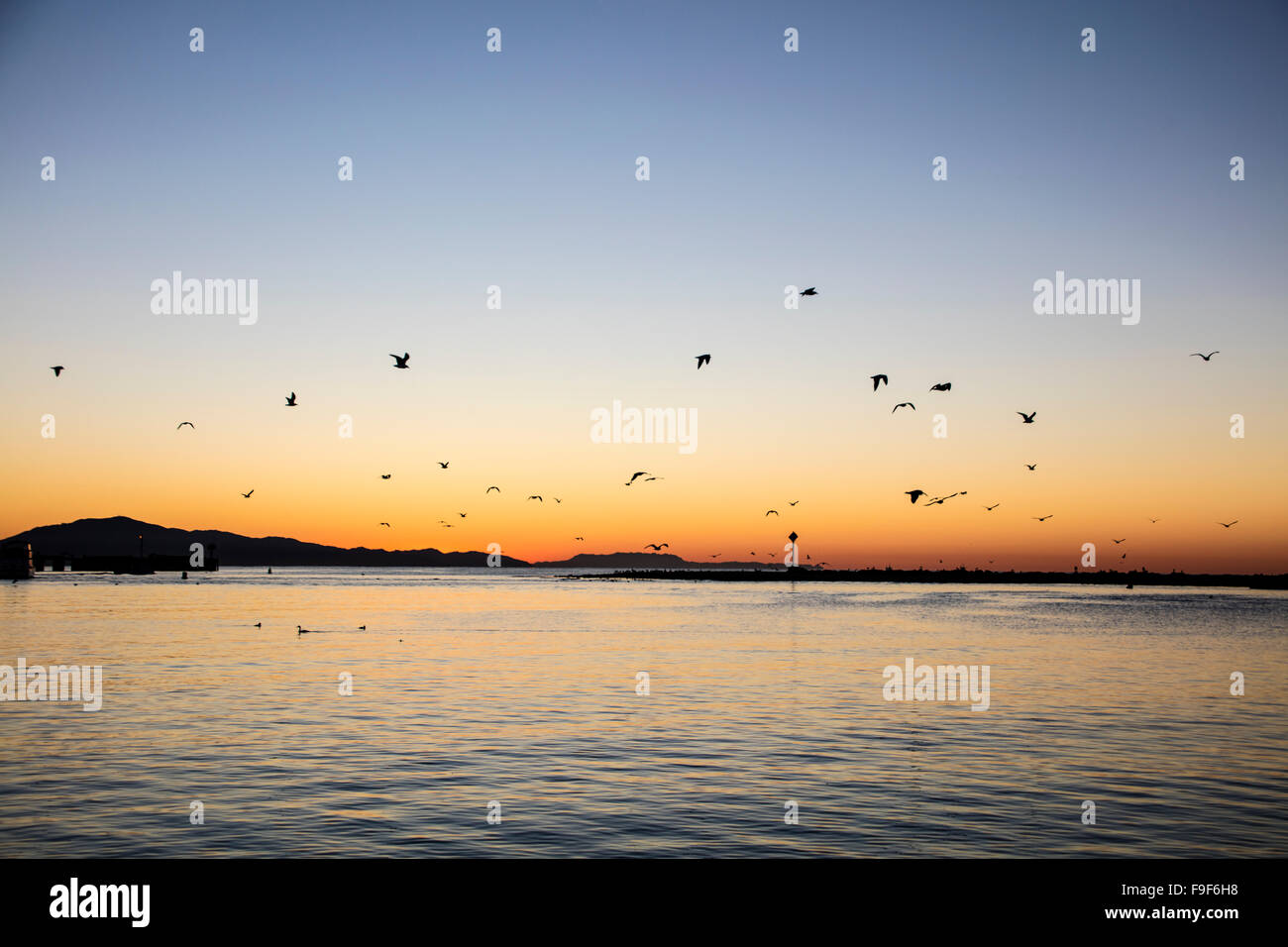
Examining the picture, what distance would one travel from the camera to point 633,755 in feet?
82.5

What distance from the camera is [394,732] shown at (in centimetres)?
2867

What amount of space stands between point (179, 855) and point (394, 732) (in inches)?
509

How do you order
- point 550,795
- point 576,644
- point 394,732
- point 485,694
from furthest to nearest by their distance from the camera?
1. point 576,644
2. point 485,694
3. point 394,732
4. point 550,795

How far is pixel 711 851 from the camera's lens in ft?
53.1

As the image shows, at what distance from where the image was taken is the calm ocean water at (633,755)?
17.5m

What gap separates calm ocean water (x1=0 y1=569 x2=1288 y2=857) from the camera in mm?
17547

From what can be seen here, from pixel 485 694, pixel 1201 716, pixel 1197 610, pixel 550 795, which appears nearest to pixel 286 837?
pixel 550 795

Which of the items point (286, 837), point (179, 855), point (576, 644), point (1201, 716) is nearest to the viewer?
point (179, 855)

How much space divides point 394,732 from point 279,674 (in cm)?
1743

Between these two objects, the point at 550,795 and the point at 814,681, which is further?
the point at 814,681

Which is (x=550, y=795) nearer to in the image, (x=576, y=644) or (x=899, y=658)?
(x=899, y=658)
